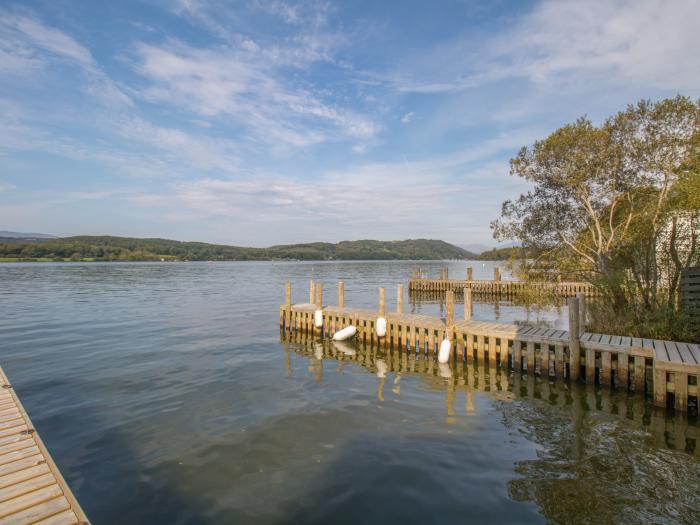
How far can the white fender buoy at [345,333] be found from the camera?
682 inches

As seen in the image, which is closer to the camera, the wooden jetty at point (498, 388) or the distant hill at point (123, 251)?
the wooden jetty at point (498, 388)

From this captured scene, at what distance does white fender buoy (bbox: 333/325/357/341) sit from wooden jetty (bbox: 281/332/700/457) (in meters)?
0.71

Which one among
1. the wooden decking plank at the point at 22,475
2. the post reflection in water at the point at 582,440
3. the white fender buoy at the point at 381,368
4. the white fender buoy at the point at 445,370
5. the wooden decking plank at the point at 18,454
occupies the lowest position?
the white fender buoy at the point at 381,368

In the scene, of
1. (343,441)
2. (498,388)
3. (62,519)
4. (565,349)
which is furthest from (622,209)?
(62,519)

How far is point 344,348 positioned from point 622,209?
14.6 metres

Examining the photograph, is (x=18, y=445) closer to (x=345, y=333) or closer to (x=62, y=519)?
(x=62, y=519)

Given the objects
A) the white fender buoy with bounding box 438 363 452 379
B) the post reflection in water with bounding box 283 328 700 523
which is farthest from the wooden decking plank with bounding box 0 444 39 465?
the white fender buoy with bounding box 438 363 452 379

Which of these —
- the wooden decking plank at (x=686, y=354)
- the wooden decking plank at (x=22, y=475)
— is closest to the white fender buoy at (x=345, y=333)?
the wooden decking plank at (x=686, y=354)

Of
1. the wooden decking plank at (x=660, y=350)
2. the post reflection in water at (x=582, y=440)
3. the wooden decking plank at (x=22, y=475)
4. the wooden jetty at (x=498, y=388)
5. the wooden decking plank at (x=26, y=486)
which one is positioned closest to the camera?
the wooden decking plank at (x=26, y=486)

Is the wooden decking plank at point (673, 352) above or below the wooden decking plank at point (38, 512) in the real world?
above

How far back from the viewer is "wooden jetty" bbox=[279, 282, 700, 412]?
9.12 metres

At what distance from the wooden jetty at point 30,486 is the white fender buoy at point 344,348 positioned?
36.2ft

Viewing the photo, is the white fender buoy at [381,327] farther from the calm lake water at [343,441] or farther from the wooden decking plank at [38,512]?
the wooden decking plank at [38,512]

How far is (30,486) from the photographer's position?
4672 mm
